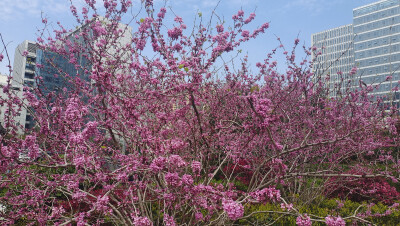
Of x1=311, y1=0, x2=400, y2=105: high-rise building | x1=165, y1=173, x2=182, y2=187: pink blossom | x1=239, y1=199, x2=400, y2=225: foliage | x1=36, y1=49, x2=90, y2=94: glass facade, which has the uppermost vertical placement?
x1=311, y1=0, x2=400, y2=105: high-rise building

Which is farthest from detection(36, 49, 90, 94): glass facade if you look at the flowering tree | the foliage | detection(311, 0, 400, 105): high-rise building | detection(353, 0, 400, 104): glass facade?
detection(353, 0, 400, 104): glass facade

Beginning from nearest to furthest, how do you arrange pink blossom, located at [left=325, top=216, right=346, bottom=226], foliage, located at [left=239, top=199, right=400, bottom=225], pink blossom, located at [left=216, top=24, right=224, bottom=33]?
pink blossom, located at [left=325, top=216, right=346, bottom=226]
foliage, located at [left=239, top=199, right=400, bottom=225]
pink blossom, located at [left=216, top=24, right=224, bottom=33]

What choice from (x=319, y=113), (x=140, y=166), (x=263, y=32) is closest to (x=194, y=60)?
(x=140, y=166)

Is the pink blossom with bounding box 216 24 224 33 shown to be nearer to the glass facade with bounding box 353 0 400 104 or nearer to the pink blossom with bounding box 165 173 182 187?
the pink blossom with bounding box 165 173 182 187

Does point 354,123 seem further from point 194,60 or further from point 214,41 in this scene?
point 194,60

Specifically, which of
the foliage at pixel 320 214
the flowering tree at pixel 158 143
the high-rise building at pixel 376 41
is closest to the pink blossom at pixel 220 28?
the flowering tree at pixel 158 143

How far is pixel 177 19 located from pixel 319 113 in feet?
13.6

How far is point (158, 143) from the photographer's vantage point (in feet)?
12.4

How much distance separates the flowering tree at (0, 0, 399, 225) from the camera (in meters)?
3.44

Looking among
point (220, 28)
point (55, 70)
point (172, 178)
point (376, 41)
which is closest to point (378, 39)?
point (376, 41)

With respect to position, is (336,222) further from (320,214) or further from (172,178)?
(320,214)

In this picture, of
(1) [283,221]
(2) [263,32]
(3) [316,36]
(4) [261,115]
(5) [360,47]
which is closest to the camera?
(4) [261,115]

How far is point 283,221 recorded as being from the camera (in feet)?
16.7

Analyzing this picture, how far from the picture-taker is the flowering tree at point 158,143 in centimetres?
344
